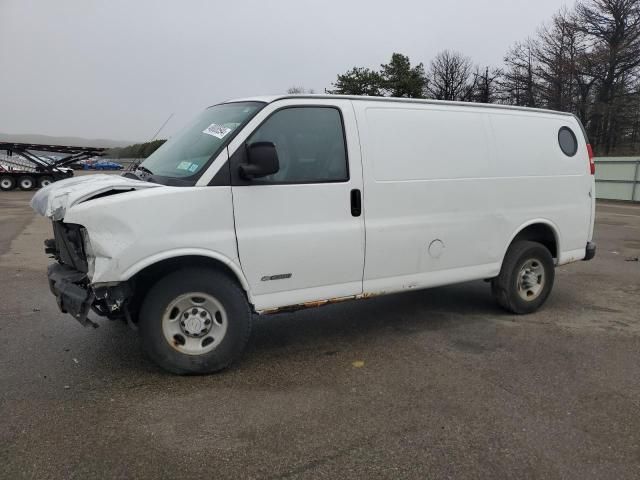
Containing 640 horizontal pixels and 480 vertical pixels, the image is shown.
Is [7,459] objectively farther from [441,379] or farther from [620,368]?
[620,368]

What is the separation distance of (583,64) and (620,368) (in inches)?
1567

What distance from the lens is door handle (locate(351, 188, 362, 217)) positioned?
4406 millimetres

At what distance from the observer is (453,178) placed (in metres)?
4.98

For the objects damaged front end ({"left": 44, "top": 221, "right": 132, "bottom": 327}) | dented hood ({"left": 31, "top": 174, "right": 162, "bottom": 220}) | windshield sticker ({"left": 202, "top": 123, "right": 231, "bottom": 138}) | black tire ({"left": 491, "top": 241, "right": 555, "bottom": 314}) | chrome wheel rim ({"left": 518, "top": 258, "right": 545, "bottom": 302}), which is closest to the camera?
dented hood ({"left": 31, "top": 174, "right": 162, "bottom": 220})

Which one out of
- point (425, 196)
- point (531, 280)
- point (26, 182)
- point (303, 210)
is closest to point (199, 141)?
point (303, 210)

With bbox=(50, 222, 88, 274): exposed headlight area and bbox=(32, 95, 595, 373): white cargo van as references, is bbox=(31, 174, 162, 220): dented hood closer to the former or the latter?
bbox=(32, 95, 595, 373): white cargo van

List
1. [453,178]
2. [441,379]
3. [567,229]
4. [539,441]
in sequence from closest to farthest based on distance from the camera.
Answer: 1. [539,441]
2. [441,379]
3. [453,178]
4. [567,229]

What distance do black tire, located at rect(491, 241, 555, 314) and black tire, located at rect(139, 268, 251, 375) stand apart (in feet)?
9.43

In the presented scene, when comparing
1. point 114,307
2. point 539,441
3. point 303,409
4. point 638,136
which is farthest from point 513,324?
point 638,136

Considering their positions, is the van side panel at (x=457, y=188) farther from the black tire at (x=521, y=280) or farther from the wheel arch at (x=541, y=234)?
the black tire at (x=521, y=280)

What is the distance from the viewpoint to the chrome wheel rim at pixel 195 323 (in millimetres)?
3928

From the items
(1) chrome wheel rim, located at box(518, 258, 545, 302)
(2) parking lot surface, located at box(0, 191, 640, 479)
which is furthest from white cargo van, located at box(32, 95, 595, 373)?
(2) parking lot surface, located at box(0, 191, 640, 479)

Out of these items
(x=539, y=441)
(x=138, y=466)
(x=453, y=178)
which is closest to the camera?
(x=138, y=466)

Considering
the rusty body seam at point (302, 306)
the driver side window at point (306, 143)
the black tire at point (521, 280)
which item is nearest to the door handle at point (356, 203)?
the driver side window at point (306, 143)
